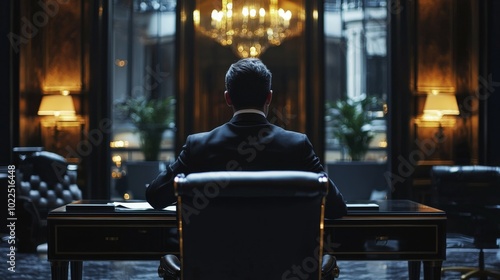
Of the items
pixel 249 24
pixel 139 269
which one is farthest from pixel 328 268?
pixel 249 24

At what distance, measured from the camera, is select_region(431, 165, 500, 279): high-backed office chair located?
5.56 metres

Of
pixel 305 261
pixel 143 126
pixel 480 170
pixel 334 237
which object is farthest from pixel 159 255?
pixel 143 126

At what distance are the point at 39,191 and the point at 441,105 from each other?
4598 mm

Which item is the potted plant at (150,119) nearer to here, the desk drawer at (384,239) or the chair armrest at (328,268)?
the desk drawer at (384,239)

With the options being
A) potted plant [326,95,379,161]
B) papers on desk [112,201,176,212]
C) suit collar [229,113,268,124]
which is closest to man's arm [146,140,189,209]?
suit collar [229,113,268,124]

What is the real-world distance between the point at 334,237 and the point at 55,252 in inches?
45.6

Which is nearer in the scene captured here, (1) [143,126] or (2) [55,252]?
(2) [55,252]

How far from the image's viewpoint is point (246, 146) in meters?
2.50

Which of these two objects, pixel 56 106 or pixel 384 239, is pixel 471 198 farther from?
pixel 56 106

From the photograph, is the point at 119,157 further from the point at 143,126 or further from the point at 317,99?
the point at 317,99

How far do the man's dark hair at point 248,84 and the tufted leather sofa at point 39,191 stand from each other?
10.7 feet

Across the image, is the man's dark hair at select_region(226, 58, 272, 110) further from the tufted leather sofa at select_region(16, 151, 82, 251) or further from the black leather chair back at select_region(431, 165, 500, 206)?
the black leather chair back at select_region(431, 165, 500, 206)

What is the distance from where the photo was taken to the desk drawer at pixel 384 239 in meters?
3.03

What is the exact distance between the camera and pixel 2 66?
7.64 m
